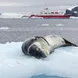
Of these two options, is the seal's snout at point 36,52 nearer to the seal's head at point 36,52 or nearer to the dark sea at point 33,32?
the seal's head at point 36,52

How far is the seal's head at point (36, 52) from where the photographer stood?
15.1 ft

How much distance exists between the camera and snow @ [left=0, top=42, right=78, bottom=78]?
426 cm

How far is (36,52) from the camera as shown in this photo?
4602 millimetres

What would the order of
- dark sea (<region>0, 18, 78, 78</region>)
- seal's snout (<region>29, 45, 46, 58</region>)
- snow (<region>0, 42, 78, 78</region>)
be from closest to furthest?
snow (<region>0, 42, 78, 78</region>) → seal's snout (<region>29, 45, 46, 58</region>) → dark sea (<region>0, 18, 78, 78</region>)

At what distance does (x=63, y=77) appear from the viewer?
14.2 feet

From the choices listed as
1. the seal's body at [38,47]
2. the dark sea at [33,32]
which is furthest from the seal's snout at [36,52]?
the dark sea at [33,32]

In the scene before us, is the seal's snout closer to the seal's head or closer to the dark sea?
the seal's head

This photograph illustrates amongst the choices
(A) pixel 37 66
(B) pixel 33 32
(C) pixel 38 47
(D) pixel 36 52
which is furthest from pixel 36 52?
(B) pixel 33 32

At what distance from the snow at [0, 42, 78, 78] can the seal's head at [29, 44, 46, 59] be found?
5 cm

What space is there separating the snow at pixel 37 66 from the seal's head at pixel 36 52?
0.18 feet

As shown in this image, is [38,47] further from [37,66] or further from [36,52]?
[37,66]

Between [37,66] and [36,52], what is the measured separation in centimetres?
29

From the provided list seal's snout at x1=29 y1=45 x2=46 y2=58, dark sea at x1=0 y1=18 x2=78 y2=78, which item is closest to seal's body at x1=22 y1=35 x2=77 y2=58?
seal's snout at x1=29 y1=45 x2=46 y2=58

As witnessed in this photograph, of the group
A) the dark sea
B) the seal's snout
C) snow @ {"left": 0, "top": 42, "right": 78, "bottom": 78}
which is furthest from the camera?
the dark sea
